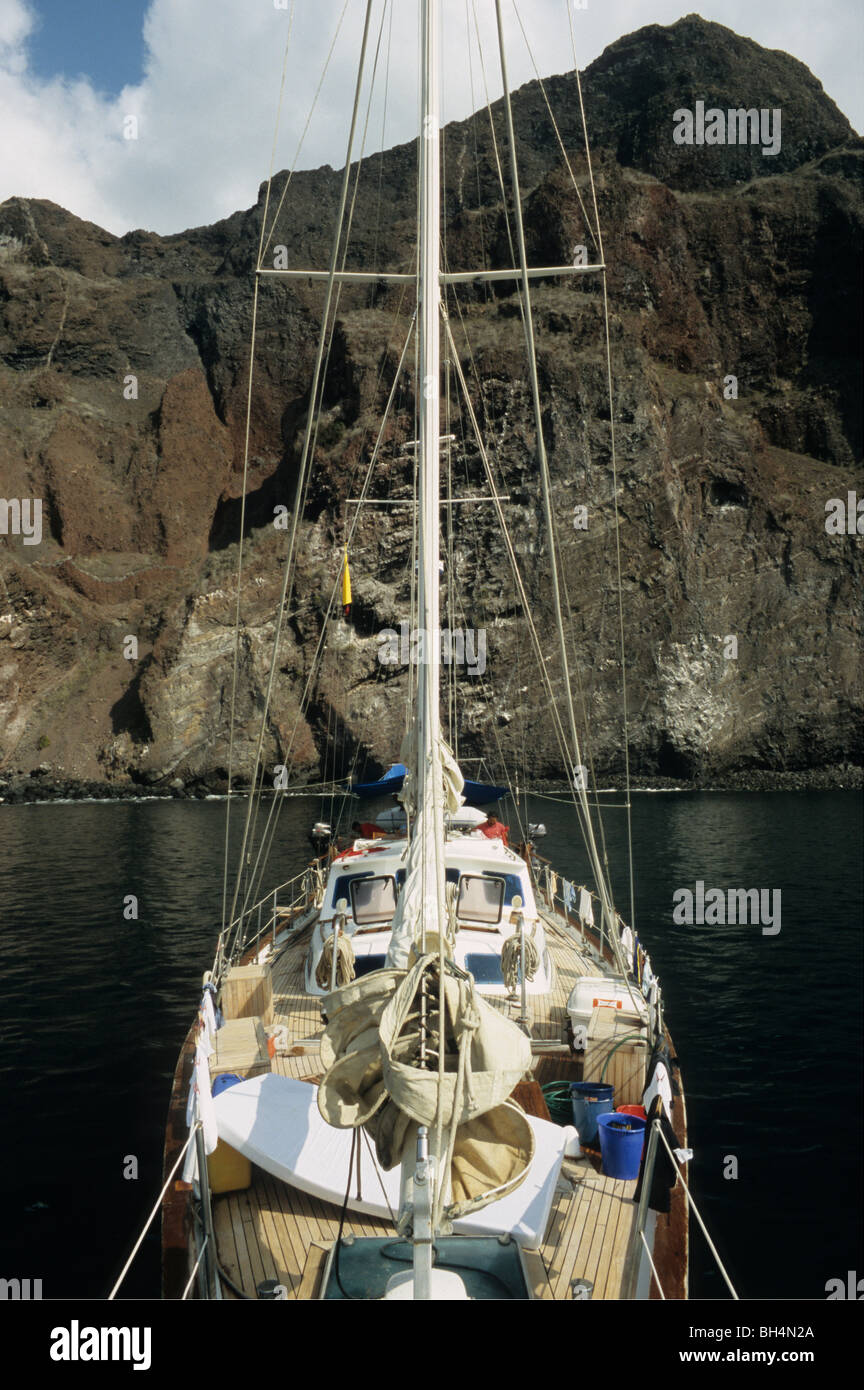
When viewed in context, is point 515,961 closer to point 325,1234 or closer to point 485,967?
point 485,967

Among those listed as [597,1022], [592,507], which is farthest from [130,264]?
[597,1022]

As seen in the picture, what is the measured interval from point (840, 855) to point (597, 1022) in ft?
92.8

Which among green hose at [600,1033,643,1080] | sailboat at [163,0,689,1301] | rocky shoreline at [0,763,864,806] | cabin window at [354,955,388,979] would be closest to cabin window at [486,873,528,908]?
sailboat at [163,0,689,1301]

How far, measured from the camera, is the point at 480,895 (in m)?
13.8

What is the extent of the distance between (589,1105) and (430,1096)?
4.73 meters

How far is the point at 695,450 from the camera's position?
77.6 metres

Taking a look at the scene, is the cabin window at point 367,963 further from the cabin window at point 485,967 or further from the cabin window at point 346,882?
the cabin window at point 346,882

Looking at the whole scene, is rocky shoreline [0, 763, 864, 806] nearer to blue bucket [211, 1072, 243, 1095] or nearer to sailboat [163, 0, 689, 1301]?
sailboat [163, 0, 689, 1301]

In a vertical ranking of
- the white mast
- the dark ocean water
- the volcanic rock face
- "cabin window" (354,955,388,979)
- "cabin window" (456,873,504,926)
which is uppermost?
the volcanic rock face

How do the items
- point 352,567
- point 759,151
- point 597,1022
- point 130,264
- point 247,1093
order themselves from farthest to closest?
point 130,264
point 759,151
point 352,567
point 597,1022
point 247,1093

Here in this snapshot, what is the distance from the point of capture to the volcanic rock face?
70.6 m

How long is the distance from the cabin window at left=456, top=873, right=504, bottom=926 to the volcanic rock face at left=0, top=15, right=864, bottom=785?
37.0 m
